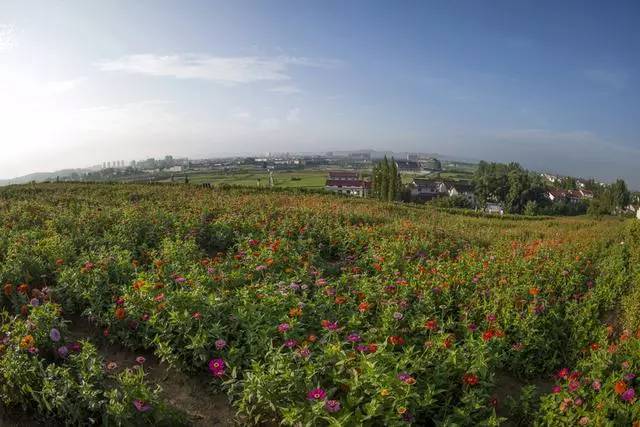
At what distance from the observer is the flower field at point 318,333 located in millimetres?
3395

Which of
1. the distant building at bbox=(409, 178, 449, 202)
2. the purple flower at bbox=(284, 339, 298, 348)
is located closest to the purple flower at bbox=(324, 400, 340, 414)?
the purple flower at bbox=(284, 339, 298, 348)

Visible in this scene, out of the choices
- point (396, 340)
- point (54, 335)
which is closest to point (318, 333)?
point (396, 340)

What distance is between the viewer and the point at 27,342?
3613 mm

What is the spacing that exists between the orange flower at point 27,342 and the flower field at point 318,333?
1cm

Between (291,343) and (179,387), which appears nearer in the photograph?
(291,343)

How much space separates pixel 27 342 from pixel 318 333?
286 cm

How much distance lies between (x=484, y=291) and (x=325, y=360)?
3254mm

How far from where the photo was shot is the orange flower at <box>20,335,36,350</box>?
11.7ft

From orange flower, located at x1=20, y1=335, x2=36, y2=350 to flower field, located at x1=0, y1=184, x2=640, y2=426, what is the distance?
13 mm

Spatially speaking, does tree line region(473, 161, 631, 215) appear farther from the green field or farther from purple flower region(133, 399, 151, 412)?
purple flower region(133, 399, 151, 412)

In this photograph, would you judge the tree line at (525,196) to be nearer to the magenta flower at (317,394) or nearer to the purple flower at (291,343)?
the purple flower at (291,343)

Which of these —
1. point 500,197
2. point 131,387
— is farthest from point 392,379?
point 500,197

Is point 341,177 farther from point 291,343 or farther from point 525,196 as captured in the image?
point 291,343

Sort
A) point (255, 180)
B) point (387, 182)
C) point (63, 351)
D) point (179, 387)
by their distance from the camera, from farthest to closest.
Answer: point (255, 180) → point (387, 182) → point (179, 387) → point (63, 351)
